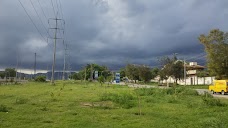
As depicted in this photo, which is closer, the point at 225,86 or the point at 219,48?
the point at 225,86

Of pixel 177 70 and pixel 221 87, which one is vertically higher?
pixel 177 70

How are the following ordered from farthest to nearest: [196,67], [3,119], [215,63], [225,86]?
1. [196,67]
2. [215,63]
3. [225,86]
4. [3,119]

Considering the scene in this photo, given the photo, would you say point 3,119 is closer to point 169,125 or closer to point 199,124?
point 169,125

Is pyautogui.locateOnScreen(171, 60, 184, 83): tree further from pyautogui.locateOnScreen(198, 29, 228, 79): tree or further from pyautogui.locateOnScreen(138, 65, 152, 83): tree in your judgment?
pyautogui.locateOnScreen(198, 29, 228, 79): tree

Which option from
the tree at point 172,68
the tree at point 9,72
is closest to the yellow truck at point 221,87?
the tree at point 172,68

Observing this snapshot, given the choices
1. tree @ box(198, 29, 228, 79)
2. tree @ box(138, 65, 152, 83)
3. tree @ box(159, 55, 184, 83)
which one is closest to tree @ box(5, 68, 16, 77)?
tree @ box(138, 65, 152, 83)

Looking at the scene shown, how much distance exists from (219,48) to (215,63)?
10.4ft

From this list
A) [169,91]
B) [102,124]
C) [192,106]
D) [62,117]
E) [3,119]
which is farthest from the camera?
[169,91]

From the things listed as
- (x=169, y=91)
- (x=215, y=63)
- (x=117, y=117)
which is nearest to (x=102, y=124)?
(x=117, y=117)

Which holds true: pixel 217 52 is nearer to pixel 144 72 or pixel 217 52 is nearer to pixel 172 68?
pixel 172 68

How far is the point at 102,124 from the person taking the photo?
14.5 m

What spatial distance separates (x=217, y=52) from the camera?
207 feet

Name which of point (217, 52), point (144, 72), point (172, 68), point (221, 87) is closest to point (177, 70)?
point (172, 68)

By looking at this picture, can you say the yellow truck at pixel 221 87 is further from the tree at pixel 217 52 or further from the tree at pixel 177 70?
the tree at pixel 177 70
